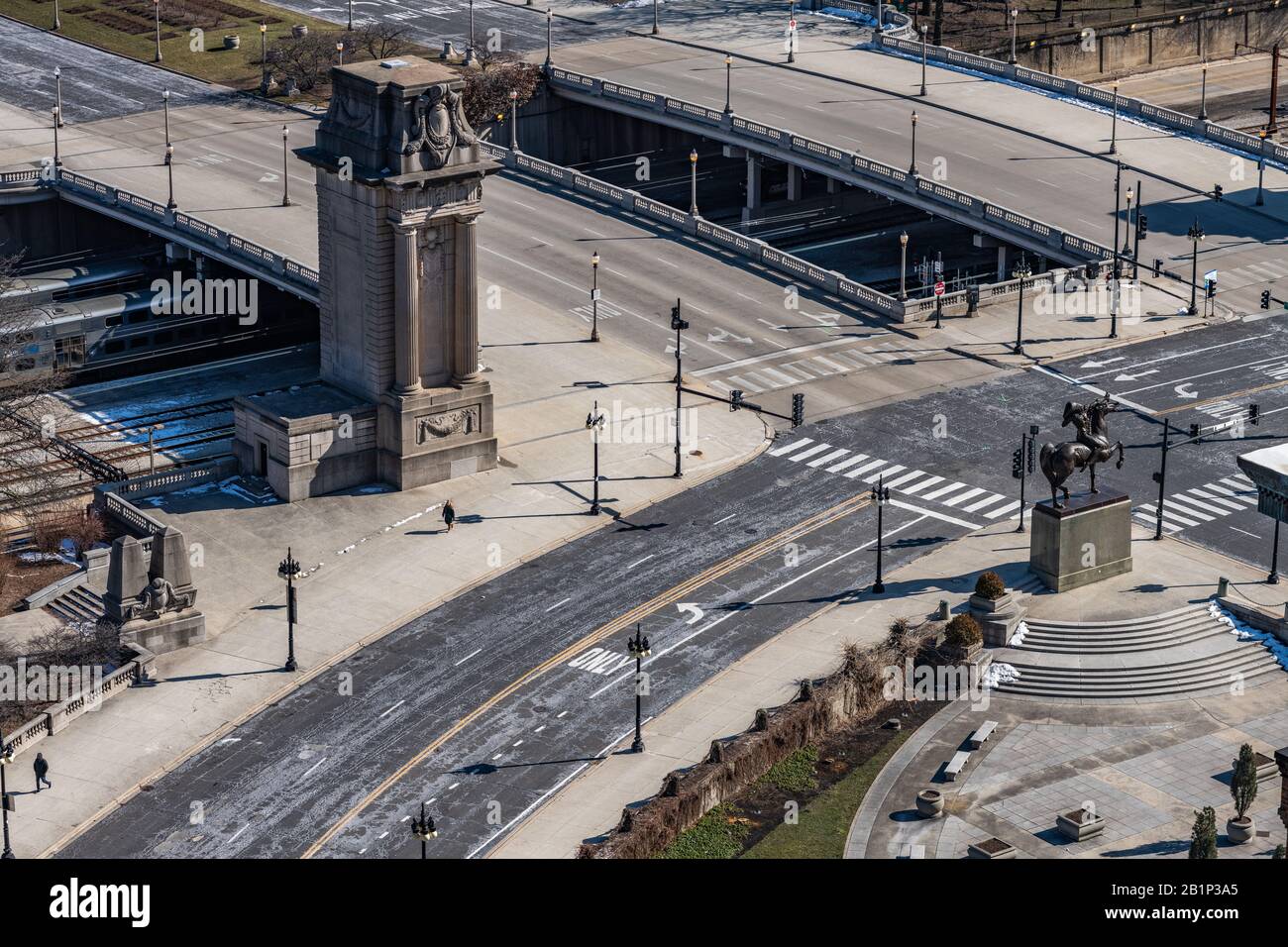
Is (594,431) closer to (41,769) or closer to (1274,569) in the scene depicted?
(1274,569)

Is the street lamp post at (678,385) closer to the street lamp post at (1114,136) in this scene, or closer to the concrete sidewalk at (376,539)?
the concrete sidewalk at (376,539)

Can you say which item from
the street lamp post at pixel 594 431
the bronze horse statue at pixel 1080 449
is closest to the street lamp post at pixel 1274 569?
the bronze horse statue at pixel 1080 449

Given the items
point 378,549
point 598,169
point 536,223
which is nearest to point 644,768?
point 378,549

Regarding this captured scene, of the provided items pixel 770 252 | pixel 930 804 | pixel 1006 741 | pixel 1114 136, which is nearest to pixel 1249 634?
pixel 1006 741

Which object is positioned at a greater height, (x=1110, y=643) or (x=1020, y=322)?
(x=1020, y=322)
